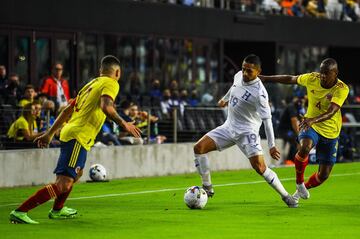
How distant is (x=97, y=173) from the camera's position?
22469mm

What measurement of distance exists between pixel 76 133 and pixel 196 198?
108 inches

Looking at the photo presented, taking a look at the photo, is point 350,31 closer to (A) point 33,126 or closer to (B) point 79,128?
(A) point 33,126

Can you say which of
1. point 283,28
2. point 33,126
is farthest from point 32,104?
point 283,28

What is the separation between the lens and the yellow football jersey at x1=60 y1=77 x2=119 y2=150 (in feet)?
44.6

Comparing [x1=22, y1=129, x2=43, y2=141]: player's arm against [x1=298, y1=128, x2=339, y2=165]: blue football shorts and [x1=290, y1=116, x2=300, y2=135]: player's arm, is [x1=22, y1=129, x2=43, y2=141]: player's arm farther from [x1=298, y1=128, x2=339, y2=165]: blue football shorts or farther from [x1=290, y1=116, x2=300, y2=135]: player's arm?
[x1=290, y1=116, x2=300, y2=135]: player's arm

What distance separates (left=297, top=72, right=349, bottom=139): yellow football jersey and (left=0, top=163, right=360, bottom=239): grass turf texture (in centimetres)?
113

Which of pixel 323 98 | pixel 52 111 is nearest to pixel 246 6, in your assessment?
pixel 52 111

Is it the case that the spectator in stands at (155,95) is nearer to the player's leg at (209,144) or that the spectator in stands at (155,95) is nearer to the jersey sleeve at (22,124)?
the jersey sleeve at (22,124)

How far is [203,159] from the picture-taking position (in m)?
16.4

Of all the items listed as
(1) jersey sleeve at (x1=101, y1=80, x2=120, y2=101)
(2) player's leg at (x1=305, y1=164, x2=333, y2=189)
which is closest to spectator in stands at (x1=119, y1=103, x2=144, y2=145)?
(2) player's leg at (x1=305, y1=164, x2=333, y2=189)

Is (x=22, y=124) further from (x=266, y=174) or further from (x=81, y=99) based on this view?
(x=81, y=99)

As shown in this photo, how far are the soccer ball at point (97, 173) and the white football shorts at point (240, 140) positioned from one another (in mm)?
6494

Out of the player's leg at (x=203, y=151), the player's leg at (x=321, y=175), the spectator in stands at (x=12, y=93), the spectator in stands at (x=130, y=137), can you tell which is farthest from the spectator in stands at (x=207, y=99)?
the player's leg at (x=203, y=151)

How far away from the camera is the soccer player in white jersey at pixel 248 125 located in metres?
15.8
